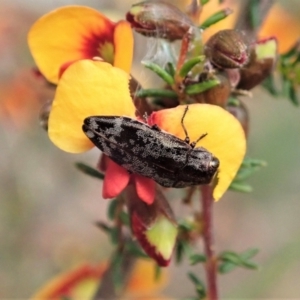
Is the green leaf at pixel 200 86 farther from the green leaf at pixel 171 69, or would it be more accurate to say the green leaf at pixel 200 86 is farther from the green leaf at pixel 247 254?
the green leaf at pixel 247 254

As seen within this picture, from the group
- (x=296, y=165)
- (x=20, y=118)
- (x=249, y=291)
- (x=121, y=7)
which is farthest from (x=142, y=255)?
(x=296, y=165)

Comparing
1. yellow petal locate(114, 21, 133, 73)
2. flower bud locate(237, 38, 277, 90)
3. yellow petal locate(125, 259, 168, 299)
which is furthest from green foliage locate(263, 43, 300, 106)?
yellow petal locate(125, 259, 168, 299)

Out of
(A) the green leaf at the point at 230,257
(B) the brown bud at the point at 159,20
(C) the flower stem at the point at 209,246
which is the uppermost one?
(B) the brown bud at the point at 159,20

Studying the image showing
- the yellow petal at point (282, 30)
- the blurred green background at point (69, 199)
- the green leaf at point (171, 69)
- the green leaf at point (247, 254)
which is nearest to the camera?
the green leaf at point (171, 69)

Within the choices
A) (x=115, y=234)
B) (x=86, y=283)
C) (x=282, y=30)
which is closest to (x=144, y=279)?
(x=86, y=283)

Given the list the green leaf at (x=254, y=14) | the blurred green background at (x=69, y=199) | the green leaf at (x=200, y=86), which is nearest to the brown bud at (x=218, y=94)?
the green leaf at (x=200, y=86)

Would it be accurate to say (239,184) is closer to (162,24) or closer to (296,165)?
(162,24)

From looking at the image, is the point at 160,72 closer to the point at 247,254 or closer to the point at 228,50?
the point at 228,50
